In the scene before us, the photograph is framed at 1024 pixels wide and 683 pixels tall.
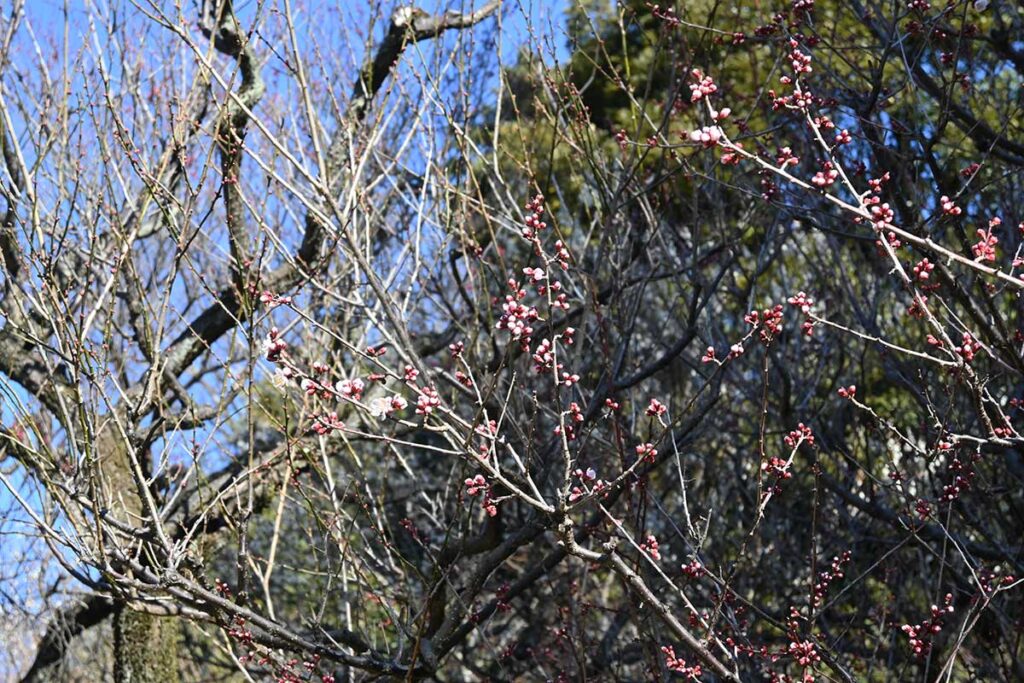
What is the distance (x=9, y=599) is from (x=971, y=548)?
4957mm

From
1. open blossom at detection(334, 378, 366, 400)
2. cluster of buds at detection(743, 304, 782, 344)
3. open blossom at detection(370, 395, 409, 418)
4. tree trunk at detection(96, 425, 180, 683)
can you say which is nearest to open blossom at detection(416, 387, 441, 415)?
open blossom at detection(370, 395, 409, 418)

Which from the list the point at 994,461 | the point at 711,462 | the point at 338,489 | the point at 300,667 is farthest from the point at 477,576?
the point at 338,489

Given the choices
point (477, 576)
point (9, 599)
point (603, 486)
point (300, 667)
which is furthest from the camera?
point (9, 599)

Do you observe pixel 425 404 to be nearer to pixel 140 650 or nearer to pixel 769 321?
pixel 769 321

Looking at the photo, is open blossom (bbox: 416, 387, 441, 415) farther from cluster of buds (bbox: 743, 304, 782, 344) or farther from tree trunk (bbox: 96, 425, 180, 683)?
tree trunk (bbox: 96, 425, 180, 683)

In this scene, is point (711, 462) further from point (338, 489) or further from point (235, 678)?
point (235, 678)

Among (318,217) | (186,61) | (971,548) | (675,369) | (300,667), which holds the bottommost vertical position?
(971,548)

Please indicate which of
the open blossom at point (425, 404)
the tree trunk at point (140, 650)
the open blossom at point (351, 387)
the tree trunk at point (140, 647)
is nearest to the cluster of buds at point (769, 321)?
the open blossom at point (425, 404)

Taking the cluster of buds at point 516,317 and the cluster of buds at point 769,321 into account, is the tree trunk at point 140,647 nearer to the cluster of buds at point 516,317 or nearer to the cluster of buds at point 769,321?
the cluster of buds at point 516,317

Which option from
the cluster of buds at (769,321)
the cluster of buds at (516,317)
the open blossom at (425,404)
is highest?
the cluster of buds at (516,317)

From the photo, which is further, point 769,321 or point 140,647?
point 140,647

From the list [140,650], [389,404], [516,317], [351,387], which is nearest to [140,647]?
Answer: [140,650]

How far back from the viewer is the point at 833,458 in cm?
650

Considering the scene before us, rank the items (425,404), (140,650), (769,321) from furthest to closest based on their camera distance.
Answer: (140,650) < (769,321) < (425,404)
